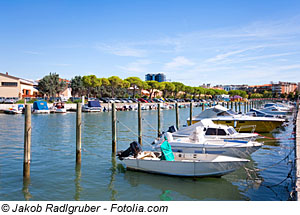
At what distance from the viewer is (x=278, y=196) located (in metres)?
11.2

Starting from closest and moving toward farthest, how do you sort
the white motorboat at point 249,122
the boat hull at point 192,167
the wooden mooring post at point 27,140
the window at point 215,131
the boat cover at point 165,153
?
the wooden mooring post at point 27,140, the boat hull at point 192,167, the boat cover at point 165,153, the window at point 215,131, the white motorboat at point 249,122

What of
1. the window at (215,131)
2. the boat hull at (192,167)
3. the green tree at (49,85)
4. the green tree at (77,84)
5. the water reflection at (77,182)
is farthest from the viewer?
the green tree at (77,84)

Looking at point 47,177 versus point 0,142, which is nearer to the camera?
point 47,177

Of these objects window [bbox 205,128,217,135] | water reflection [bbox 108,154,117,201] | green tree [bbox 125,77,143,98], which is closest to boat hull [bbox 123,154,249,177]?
water reflection [bbox 108,154,117,201]

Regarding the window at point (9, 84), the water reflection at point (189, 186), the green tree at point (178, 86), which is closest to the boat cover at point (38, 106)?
the window at point (9, 84)

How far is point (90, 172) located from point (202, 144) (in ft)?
21.7

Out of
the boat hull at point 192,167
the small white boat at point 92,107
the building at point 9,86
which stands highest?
the building at point 9,86

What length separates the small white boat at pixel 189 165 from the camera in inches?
501

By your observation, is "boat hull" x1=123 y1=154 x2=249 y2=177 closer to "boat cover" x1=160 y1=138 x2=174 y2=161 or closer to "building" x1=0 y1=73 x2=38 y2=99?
"boat cover" x1=160 y1=138 x2=174 y2=161

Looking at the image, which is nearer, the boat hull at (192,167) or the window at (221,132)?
the boat hull at (192,167)

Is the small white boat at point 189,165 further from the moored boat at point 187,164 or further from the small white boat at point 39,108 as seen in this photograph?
the small white boat at point 39,108

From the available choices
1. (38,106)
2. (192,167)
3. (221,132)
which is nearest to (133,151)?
(192,167)
